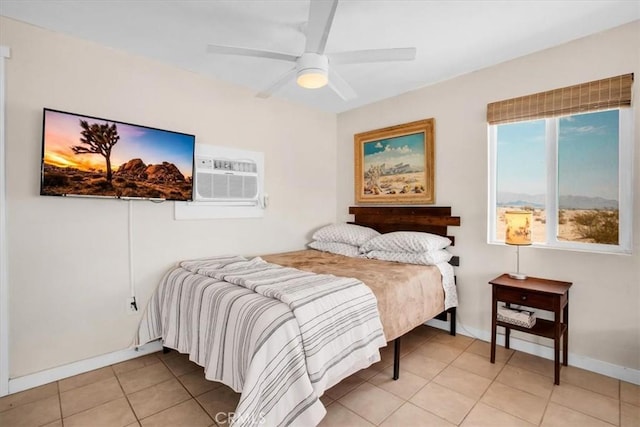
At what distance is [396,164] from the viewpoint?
3.56 meters

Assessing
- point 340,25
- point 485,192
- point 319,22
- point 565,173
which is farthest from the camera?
point 485,192

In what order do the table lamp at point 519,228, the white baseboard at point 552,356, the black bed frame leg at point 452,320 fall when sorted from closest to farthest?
the white baseboard at point 552,356
the table lamp at point 519,228
the black bed frame leg at point 452,320

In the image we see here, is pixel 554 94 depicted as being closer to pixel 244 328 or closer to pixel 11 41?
pixel 244 328

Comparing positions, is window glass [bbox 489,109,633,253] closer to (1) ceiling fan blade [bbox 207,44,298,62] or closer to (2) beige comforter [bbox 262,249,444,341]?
(2) beige comforter [bbox 262,249,444,341]

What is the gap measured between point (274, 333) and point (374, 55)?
1.73 metres

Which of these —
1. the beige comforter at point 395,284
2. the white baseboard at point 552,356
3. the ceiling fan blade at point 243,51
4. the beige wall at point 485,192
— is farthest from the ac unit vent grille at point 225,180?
the white baseboard at point 552,356

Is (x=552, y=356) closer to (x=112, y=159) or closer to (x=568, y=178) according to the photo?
(x=568, y=178)

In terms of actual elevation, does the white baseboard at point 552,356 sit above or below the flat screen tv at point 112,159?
below

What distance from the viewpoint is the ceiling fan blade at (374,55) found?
188 cm

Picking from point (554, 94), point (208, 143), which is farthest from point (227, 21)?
point (554, 94)

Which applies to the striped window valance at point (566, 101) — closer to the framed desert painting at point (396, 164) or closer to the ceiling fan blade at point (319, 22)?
the framed desert painting at point (396, 164)

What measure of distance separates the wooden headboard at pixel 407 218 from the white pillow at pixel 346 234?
0.55 feet

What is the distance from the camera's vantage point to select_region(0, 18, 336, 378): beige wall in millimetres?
2092

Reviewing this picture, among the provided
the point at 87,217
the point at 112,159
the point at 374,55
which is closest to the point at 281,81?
the point at 374,55
